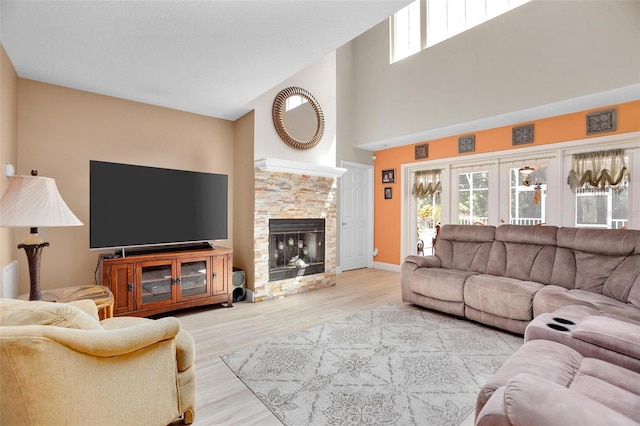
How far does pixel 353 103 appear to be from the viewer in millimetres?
6047

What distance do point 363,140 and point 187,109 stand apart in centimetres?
321

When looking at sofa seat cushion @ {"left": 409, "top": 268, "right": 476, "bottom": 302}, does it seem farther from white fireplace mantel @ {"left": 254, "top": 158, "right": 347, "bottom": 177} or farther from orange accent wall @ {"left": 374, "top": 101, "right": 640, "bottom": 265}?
orange accent wall @ {"left": 374, "top": 101, "right": 640, "bottom": 265}

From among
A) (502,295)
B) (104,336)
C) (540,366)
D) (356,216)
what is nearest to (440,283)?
(502,295)

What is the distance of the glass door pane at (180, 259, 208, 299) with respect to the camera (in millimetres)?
3436

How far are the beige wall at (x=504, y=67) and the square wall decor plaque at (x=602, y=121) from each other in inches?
23.9

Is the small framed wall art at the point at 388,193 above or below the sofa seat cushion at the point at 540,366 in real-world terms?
above

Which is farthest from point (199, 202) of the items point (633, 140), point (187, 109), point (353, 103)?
point (633, 140)

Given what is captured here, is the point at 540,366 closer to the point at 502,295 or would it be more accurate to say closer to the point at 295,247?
the point at 502,295

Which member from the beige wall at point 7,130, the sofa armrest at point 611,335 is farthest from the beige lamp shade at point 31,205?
the sofa armrest at point 611,335

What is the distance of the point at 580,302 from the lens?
2.49 m

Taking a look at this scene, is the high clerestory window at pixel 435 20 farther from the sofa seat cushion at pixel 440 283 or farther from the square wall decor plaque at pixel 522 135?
the sofa seat cushion at pixel 440 283

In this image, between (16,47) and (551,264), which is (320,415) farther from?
(16,47)

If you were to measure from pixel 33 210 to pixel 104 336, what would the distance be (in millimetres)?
1189

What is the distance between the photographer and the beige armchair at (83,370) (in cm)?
111
